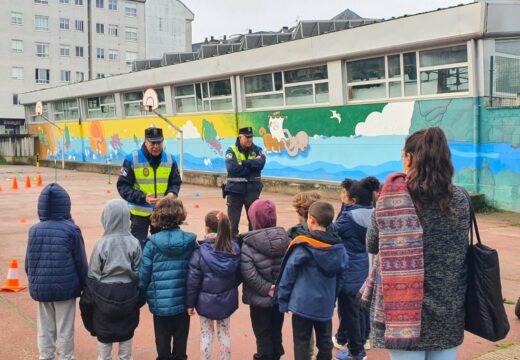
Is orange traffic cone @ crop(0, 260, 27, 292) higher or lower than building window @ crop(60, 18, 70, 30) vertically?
lower

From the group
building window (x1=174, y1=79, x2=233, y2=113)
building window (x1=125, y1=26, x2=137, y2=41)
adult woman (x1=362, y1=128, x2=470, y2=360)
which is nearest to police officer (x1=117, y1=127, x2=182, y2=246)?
adult woman (x1=362, y1=128, x2=470, y2=360)

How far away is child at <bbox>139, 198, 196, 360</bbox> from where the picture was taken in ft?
13.5

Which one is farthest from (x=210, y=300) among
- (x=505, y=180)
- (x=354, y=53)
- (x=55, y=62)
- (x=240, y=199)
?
(x=55, y=62)

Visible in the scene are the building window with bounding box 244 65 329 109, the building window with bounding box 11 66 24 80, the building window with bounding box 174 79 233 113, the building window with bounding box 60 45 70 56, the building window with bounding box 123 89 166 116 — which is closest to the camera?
the building window with bounding box 244 65 329 109

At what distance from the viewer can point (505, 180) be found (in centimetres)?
1316

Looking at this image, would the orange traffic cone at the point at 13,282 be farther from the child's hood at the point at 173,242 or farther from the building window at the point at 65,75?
the building window at the point at 65,75

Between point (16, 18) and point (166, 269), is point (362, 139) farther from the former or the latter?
point (16, 18)

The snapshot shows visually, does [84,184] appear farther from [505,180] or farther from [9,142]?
[9,142]

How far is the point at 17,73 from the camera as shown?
5684cm

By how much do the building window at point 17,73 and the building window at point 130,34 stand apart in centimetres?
1356

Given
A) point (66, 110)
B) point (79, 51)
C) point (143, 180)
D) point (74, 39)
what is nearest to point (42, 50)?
point (74, 39)

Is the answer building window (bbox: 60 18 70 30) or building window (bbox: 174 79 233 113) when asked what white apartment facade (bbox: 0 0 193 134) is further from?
building window (bbox: 174 79 233 113)

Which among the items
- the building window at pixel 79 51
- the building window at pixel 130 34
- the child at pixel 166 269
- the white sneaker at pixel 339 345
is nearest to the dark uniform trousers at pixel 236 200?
the white sneaker at pixel 339 345

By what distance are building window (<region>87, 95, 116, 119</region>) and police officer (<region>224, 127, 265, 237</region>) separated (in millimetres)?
22811
